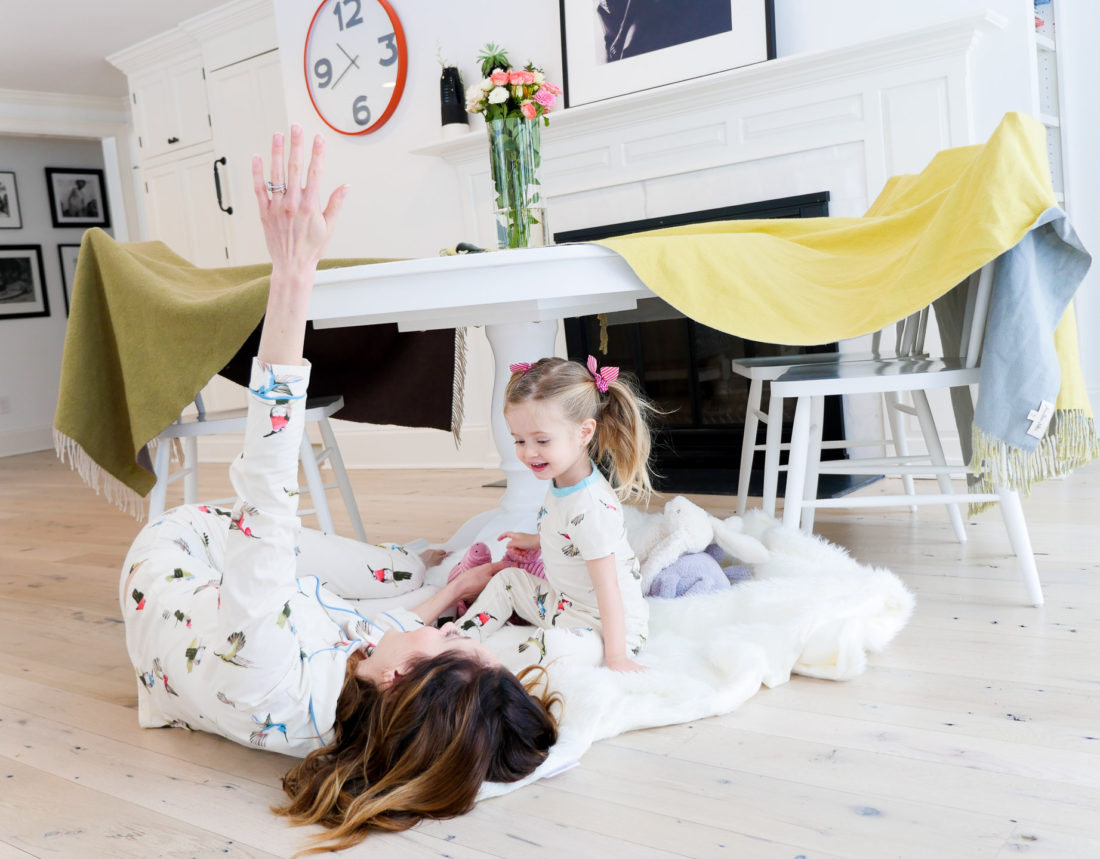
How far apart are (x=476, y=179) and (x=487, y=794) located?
2.99 metres

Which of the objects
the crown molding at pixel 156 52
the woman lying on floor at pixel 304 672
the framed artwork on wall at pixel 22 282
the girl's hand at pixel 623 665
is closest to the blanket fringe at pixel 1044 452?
the girl's hand at pixel 623 665

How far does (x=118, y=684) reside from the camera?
1699 millimetres

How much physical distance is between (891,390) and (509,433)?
2.68 feet

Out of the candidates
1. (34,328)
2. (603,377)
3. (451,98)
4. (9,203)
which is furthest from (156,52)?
(603,377)

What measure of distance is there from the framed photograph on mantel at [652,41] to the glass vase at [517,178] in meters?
1.37

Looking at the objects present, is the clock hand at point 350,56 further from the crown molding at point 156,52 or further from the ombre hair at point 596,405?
the ombre hair at point 596,405

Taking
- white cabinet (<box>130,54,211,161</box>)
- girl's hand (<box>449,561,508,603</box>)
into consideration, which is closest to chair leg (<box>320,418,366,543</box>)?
girl's hand (<box>449,561,508,603</box>)

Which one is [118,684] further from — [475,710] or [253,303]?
[475,710]

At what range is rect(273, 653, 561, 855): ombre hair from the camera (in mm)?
1088

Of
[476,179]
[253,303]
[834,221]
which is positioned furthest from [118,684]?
[476,179]

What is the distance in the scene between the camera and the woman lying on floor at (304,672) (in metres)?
1.00

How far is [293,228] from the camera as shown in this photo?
3.13 ft

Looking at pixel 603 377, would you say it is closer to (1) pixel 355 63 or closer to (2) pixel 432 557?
(2) pixel 432 557

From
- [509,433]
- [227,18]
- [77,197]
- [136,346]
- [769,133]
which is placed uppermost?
[227,18]
